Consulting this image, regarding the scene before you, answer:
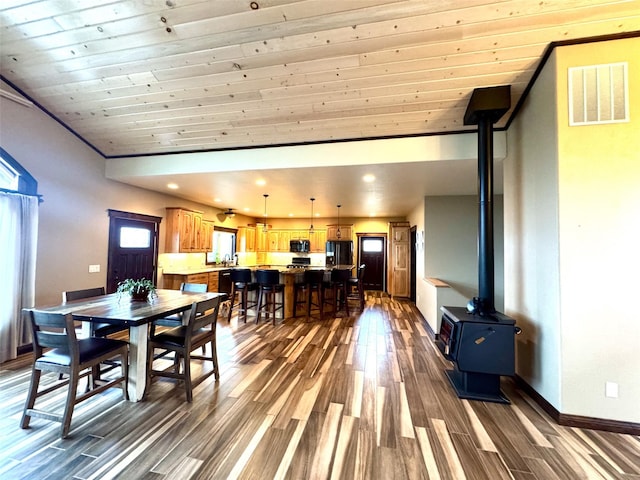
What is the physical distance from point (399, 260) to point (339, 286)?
2.89 meters

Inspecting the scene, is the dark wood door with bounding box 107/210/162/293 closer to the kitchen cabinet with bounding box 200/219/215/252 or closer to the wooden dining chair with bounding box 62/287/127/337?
the kitchen cabinet with bounding box 200/219/215/252

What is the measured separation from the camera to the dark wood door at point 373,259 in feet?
29.7

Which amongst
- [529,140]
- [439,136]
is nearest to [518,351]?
[529,140]

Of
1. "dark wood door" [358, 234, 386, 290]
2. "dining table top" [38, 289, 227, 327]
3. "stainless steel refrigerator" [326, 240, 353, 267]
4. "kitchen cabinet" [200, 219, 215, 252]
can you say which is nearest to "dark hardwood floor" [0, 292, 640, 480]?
"dining table top" [38, 289, 227, 327]

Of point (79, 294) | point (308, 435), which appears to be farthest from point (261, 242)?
point (308, 435)

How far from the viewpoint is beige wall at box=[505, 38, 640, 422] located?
2121 millimetres

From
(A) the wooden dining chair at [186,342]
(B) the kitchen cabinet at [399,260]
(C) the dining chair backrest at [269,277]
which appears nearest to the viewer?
(A) the wooden dining chair at [186,342]

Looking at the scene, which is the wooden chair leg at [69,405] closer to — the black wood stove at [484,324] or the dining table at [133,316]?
the dining table at [133,316]

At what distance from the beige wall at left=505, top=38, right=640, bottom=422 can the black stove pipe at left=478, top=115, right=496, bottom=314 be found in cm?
46

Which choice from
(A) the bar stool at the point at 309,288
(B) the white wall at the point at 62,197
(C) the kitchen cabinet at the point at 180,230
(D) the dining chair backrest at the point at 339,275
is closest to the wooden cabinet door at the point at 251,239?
(C) the kitchen cabinet at the point at 180,230

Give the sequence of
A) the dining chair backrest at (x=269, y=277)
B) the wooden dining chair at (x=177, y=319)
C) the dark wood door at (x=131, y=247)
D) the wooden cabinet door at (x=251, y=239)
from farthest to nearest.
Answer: the wooden cabinet door at (x=251, y=239)
the dining chair backrest at (x=269, y=277)
the dark wood door at (x=131, y=247)
the wooden dining chair at (x=177, y=319)

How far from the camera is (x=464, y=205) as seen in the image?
5.05 metres

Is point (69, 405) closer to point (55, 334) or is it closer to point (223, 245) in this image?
point (55, 334)

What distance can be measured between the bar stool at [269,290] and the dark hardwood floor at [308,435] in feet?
6.72
